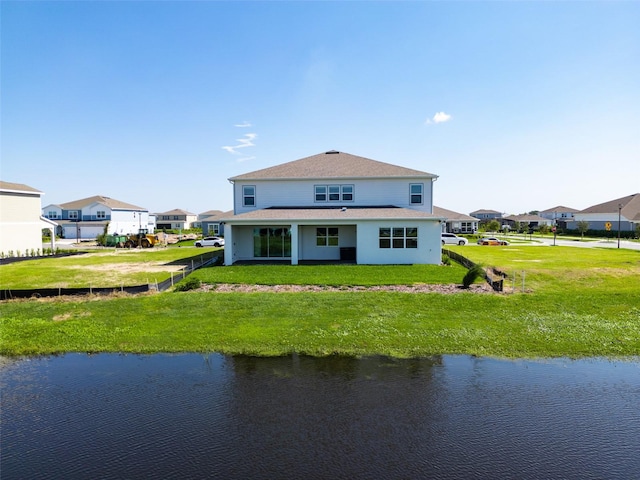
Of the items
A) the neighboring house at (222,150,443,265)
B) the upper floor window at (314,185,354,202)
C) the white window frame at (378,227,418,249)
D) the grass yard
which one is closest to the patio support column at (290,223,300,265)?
the neighboring house at (222,150,443,265)

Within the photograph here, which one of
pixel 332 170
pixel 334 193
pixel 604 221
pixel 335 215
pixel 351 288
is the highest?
pixel 332 170

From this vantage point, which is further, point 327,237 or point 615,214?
point 615,214

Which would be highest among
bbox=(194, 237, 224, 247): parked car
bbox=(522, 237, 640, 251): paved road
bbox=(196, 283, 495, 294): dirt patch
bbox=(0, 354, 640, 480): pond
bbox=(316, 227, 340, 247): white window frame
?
bbox=(316, 227, 340, 247): white window frame

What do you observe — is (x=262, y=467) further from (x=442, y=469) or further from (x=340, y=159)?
(x=340, y=159)

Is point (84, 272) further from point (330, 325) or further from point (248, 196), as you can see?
point (330, 325)

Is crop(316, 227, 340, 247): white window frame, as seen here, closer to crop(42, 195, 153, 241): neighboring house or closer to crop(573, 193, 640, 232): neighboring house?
crop(42, 195, 153, 241): neighboring house

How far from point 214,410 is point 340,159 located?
24614mm

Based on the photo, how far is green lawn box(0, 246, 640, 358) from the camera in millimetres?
11016

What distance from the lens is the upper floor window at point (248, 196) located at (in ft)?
91.8

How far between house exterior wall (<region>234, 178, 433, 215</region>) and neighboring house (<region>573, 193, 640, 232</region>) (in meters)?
49.4

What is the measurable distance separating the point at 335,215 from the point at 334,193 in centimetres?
362

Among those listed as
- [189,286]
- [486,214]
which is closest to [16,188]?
[189,286]

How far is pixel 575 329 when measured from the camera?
482 inches

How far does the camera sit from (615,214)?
2734 inches
